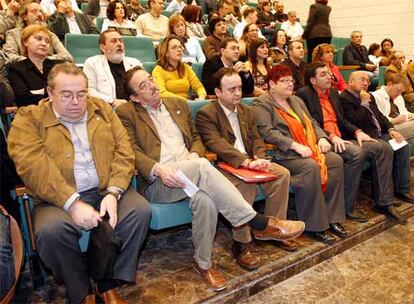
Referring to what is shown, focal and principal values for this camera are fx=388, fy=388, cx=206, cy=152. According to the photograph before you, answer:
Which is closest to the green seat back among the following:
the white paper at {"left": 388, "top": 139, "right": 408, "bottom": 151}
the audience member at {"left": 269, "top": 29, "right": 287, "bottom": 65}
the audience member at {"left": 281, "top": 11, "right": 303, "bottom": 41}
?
the audience member at {"left": 269, "top": 29, "right": 287, "bottom": 65}

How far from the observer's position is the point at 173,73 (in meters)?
2.94

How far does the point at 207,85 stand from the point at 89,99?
150cm

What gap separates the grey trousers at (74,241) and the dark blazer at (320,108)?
61.3 inches

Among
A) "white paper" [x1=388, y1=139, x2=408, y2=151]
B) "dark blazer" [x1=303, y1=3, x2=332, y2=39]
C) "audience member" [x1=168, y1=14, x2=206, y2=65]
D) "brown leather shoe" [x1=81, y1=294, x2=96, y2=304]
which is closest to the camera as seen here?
"brown leather shoe" [x1=81, y1=294, x2=96, y2=304]

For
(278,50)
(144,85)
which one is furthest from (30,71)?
(278,50)

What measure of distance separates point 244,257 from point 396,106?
84.9 inches

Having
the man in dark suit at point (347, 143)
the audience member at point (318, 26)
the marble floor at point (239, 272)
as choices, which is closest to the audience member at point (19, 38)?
the marble floor at point (239, 272)

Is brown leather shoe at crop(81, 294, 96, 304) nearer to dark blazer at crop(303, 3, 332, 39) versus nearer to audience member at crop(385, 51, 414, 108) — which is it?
audience member at crop(385, 51, 414, 108)

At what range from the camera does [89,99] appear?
181cm

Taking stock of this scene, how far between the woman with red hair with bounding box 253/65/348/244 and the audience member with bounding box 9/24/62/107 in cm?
135

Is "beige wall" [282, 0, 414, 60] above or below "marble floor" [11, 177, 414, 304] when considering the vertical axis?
above

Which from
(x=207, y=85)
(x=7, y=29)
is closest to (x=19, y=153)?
(x=207, y=85)

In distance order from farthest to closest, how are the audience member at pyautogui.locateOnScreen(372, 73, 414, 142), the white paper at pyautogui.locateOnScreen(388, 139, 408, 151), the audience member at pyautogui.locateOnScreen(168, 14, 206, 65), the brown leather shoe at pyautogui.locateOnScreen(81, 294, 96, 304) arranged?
1. the audience member at pyautogui.locateOnScreen(168, 14, 206, 65)
2. the audience member at pyautogui.locateOnScreen(372, 73, 414, 142)
3. the white paper at pyautogui.locateOnScreen(388, 139, 408, 151)
4. the brown leather shoe at pyautogui.locateOnScreen(81, 294, 96, 304)

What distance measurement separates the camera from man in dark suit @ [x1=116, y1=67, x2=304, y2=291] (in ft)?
5.65
